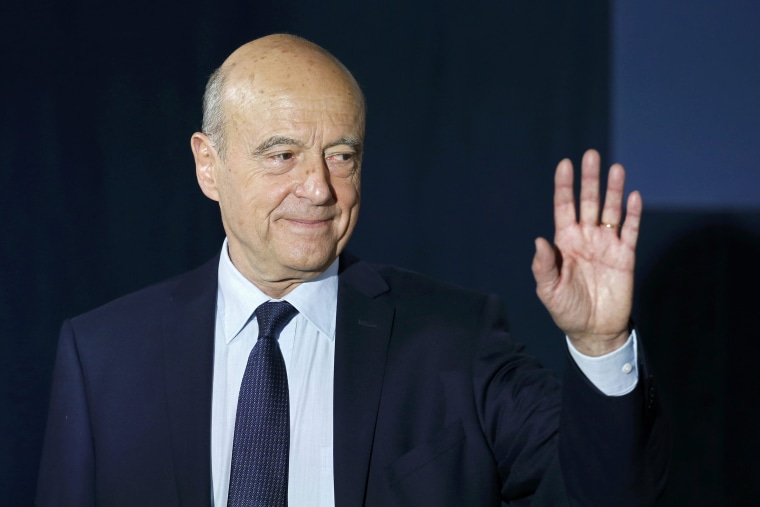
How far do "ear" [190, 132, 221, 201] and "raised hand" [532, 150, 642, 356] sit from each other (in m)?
0.68

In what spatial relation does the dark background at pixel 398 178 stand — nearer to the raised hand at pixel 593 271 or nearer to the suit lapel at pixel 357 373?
the suit lapel at pixel 357 373

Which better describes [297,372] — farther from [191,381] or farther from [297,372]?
[191,381]

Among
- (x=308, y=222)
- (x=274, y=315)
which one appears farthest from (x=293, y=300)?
(x=308, y=222)

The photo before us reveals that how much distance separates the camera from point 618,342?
1399 mm

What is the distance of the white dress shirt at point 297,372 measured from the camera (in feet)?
5.44

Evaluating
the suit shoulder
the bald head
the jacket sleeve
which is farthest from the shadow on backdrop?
the jacket sleeve

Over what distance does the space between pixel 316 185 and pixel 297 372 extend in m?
0.30

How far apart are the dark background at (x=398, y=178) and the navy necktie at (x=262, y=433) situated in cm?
90

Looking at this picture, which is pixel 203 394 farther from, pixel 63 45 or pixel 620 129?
pixel 620 129

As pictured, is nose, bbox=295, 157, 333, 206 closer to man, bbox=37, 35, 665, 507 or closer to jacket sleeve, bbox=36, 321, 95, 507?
man, bbox=37, 35, 665, 507

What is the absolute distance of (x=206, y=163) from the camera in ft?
6.11

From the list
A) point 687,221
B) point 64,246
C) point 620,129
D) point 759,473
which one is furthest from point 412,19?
point 759,473

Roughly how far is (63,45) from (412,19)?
3.18 ft

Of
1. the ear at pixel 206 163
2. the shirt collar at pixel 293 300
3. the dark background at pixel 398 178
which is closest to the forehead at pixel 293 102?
the ear at pixel 206 163
